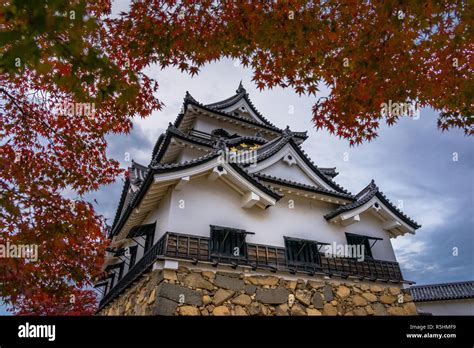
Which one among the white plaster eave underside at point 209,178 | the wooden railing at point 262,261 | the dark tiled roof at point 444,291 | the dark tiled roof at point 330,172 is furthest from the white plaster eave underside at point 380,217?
the dark tiled roof at point 444,291

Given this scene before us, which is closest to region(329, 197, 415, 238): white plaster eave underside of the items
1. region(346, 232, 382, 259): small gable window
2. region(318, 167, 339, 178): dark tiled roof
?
region(346, 232, 382, 259): small gable window

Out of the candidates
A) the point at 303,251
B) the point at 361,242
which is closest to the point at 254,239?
the point at 303,251

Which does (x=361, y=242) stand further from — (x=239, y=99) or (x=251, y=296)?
(x=239, y=99)

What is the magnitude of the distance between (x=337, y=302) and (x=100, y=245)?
8387mm

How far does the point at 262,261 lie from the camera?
1038 centimetres

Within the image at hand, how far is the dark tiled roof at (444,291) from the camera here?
82.8 feet

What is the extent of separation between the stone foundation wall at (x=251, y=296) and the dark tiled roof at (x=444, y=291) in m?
18.8

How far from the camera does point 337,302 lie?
10.6 meters

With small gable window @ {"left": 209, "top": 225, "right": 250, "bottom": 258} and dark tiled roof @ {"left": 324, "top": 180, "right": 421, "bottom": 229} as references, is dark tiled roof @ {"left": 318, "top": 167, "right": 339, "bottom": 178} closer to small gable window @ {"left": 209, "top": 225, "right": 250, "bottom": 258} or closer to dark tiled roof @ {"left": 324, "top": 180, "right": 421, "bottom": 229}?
dark tiled roof @ {"left": 324, "top": 180, "right": 421, "bottom": 229}

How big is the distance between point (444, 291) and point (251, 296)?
90.7 ft

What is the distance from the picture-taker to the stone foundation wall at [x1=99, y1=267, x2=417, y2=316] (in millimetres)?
8438
